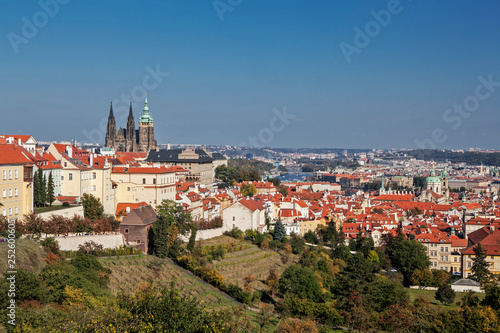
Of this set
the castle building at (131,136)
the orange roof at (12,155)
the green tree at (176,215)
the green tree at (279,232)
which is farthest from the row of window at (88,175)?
the castle building at (131,136)

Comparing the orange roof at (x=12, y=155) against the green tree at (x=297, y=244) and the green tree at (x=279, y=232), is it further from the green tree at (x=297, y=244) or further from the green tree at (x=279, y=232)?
the green tree at (x=279, y=232)

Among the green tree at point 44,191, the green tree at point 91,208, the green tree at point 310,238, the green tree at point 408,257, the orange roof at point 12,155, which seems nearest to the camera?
the orange roof at point 12,155

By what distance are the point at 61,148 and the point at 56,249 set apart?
38.4 ft

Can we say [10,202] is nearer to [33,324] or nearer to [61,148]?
[61,148]

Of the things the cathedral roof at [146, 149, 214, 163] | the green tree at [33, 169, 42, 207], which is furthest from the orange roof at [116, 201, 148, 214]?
the cathedral roof at [146, 149, 214, 163]

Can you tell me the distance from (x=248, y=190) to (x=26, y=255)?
47.2 meters

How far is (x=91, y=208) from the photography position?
113 ft

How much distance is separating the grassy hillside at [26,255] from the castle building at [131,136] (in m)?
75.9

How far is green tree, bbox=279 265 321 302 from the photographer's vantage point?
34.5m

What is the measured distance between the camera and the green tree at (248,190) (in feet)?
228

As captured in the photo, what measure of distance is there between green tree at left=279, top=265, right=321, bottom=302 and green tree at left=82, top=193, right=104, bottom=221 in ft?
36.8

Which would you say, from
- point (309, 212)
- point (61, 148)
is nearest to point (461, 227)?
point (309, 212)

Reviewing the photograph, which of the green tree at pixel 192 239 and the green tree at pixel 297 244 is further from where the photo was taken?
the green tree at pixel 297 244

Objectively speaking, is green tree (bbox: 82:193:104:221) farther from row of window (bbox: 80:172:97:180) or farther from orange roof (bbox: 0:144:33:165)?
orange roof (bbox: 0:144:33:165)
